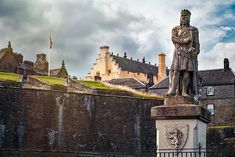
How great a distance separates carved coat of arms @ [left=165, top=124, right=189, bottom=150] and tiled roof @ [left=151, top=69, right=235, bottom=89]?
44.6 m

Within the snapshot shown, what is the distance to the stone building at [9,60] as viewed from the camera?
56062 mm

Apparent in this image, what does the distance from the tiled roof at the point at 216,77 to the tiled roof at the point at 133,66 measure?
15873mm

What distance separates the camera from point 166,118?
36.5ft

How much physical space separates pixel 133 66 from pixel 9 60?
946 inches

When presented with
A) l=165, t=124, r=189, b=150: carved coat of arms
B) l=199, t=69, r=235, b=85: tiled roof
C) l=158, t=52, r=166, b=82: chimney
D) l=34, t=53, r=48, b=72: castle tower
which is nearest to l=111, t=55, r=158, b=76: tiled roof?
l=158, t=52, r=166, b=82: chimney

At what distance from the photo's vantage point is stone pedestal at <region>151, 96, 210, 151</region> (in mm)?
10883

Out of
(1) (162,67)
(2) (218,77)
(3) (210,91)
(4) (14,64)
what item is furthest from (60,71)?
(2) (218,77)

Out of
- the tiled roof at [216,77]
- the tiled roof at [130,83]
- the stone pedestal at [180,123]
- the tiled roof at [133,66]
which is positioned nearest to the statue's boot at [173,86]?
the stone pedestal at [180,123]

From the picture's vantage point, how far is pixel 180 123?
11.0m

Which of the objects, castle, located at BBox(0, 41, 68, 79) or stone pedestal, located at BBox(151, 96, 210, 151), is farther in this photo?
castle, located at BBox(0, 41, 68, 79)

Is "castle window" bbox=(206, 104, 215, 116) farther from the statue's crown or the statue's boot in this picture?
the statue's boot

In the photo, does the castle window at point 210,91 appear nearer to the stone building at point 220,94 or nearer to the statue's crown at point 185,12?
the stone building at point 220,94

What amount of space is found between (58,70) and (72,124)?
92.8 ft

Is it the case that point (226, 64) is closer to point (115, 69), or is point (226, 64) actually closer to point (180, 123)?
point (115, 69)
